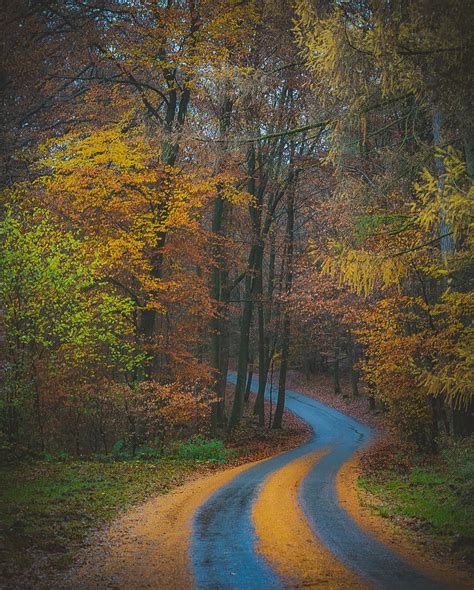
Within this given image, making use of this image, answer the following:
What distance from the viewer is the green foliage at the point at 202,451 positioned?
15914 mm

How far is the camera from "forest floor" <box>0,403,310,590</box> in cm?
600

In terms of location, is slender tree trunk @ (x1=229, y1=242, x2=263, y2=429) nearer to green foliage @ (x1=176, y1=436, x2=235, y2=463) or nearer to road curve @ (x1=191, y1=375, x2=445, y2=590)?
green foliage @ (x1=176, y1=436, x2=235, y2=463)

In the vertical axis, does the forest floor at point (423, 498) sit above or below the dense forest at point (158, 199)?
below

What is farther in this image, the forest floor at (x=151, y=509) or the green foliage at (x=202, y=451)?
the green foliage at (x=202, y=451)

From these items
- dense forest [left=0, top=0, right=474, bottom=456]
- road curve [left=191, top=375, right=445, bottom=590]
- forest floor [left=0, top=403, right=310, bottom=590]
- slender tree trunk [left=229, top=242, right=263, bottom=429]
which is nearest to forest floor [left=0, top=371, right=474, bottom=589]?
forest floor [left=0, top=403, right=310, bottom=590]

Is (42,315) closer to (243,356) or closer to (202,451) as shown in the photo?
(202,451)

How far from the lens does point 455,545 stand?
6.75 metres

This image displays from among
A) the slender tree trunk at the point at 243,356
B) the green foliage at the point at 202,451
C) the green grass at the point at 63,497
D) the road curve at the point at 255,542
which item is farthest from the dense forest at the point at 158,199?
the slender tree trunk at the point at 243,356

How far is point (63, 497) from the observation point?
920 centimetres

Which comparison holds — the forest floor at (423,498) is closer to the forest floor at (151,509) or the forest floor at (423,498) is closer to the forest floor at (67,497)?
the forest floor at (151,509)

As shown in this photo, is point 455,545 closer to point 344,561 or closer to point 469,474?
point 344,561

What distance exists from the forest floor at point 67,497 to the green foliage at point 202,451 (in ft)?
0.12

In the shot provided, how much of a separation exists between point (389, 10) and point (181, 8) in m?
12.0

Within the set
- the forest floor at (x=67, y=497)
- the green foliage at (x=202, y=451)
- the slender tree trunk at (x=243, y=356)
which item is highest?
the slender tree trunk at (x=243, y=356)
